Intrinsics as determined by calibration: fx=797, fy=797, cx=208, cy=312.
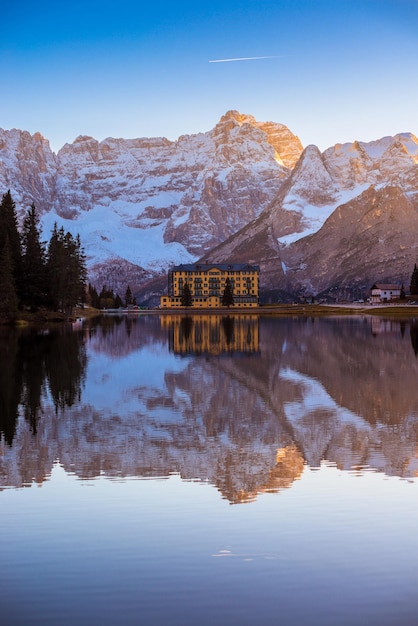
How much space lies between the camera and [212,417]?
105 ft

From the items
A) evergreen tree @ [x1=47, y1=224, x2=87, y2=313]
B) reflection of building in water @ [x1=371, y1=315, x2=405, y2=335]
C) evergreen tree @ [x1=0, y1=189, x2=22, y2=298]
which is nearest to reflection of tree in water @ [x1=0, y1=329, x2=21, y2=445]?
reflection of building in water @ [x1=371, y1=315, x2=405, y2=335]

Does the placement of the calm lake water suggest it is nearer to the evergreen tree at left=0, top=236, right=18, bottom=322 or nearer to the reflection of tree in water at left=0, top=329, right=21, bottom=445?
the reflection of tree in water at left=0, top=329, right=21, bottom=445

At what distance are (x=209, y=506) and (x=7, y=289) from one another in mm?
107460

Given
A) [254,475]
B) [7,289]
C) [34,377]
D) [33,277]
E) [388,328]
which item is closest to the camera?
[254,475]

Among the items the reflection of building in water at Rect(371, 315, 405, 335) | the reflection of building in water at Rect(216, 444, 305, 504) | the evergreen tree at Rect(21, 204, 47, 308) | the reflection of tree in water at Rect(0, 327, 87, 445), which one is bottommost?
the reflection of building in water at Rect(371, 315, 405, 335)

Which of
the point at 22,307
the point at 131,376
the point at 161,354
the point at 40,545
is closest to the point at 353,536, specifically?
the point at 40,545

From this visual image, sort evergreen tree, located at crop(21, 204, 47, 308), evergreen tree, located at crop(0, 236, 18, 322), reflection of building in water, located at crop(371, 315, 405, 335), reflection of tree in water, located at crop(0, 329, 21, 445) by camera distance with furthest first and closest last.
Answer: evergreen tree, located at crop(21, 204, 47, 308) → evergreen tree, located at crop(0, 236, 18, 322) → reflection of building in water, located at crop(371, 315, 405, 335) → reflection of tree in water, located at crop(0, 329, 21, 445)

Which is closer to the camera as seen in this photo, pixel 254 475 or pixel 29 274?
pixel 254 475

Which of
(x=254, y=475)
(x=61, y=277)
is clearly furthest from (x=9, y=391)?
(x=61, y=277)

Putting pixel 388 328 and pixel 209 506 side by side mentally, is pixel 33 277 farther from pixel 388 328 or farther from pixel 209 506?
pixel 209 506

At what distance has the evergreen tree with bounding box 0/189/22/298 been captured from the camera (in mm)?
130375

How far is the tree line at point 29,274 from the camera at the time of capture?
123312 mm

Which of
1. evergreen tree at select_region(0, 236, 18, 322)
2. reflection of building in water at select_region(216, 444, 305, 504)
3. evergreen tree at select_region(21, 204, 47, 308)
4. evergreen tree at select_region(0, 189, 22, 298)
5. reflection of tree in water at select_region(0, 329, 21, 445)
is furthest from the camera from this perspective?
evergreen tree at select_region(21, 204, 47, 308)

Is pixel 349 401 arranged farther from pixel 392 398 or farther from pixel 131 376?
pixel 131 376
